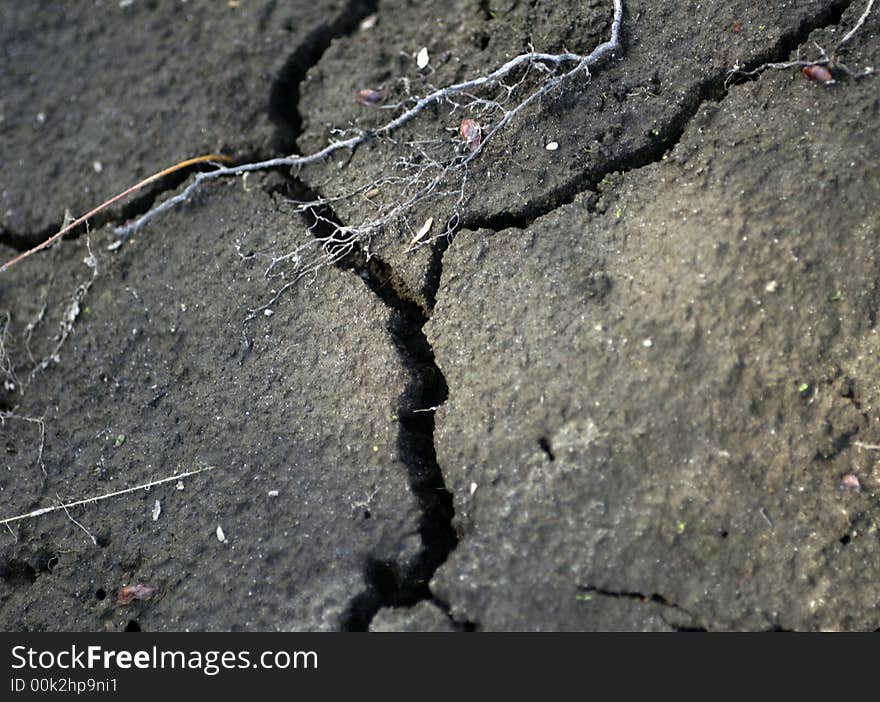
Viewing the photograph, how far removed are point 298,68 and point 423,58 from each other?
0.42 meters

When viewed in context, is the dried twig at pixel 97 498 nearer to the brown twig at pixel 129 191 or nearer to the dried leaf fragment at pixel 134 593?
the dried leaf fragment at pixel 134 593

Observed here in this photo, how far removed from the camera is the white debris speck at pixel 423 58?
8.04 feet

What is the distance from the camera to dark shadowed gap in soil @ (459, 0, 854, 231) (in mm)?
2096

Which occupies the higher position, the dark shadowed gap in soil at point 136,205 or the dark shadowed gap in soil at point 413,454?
the dark shadowed gap in soil at point 136,205

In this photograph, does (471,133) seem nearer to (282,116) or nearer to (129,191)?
(282,116)

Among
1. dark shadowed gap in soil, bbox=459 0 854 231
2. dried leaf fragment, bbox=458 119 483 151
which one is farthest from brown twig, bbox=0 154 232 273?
dark shadowed gap in soil, bbox=459 0 854 231

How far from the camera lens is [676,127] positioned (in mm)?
2105

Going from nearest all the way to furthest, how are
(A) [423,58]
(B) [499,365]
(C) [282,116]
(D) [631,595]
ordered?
1. (D) [631,595]
2. (B) [499,365]
3. (A) [423,58]
4. (C) [282,116]

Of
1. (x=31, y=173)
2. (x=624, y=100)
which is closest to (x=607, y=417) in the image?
(x=624, y=100)

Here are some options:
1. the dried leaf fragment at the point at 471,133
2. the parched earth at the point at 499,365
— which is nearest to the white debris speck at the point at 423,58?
the parched earth at the point at 499,365

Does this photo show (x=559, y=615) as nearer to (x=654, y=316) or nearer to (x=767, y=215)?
(x=654, y=316)

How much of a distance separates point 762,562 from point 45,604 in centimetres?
165

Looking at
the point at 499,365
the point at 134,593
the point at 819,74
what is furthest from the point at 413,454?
the point at 819,74

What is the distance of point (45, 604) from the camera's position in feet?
6.85
